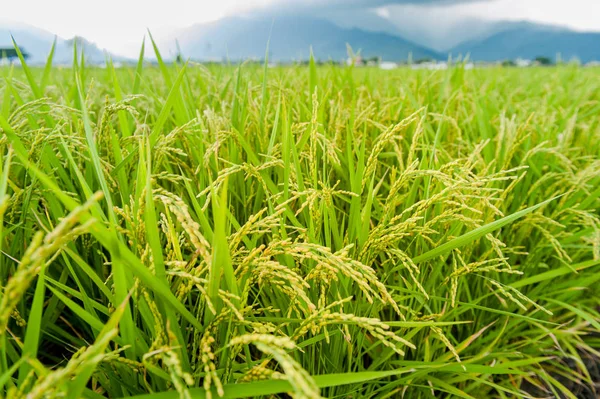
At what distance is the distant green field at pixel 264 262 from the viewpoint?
2.33 feet

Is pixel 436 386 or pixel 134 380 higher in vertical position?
pixel 134 380

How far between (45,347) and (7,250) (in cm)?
31

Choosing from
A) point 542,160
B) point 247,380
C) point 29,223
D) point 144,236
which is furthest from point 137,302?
point 542,160

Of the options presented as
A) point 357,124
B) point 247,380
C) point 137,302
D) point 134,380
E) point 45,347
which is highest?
point 357,124

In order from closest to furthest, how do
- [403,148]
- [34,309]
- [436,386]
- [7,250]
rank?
[34,309], [7,250], [436,386], [403,148]

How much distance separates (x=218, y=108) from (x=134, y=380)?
1483mm

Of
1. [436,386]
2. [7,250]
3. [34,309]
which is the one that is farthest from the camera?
[436,386]

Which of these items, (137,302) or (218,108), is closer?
(137,302)

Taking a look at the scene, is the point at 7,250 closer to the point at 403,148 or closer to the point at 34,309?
the point at 34,309

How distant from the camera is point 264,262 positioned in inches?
29.8

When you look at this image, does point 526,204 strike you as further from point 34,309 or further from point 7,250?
point 7,250

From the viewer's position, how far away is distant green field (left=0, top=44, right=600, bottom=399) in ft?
2.33

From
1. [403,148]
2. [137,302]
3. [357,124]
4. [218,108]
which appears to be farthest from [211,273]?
[218,108]

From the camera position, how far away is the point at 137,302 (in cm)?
79
